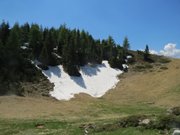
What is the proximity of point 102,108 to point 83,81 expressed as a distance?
29.8m

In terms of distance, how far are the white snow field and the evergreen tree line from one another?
2686 mm

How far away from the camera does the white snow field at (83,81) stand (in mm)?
82938

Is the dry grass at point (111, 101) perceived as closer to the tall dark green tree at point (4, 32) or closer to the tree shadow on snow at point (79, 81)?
the tree shadow on snow at point (79, 81)

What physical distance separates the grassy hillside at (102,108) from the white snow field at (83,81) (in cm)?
270

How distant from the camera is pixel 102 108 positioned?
64250 mm

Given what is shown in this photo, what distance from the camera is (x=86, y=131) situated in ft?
101

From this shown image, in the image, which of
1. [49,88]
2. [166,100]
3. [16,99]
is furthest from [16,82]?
[166,100]

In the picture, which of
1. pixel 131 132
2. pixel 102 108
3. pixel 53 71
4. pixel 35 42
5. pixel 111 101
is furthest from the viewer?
pixel 35 42

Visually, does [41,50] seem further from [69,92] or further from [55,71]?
[69,92]

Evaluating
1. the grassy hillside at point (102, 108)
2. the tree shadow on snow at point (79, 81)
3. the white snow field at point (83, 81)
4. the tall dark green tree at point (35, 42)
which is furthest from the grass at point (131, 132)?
the tall dark green tree at point (35, 42)

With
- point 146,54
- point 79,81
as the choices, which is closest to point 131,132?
point 79,81

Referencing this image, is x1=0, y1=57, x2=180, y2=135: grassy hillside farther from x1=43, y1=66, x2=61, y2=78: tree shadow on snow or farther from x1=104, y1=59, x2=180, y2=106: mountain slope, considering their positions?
x1=43, y1=66, x2=61, y2=78: tree shadow on snow

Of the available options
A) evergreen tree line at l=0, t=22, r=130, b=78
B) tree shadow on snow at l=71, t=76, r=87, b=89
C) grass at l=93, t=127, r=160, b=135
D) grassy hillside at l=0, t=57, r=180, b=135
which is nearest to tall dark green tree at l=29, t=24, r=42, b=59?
evergreen tree line at l=0, t=22, r=130, b=78

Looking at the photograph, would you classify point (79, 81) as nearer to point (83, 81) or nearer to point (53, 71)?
point (83, 81)
